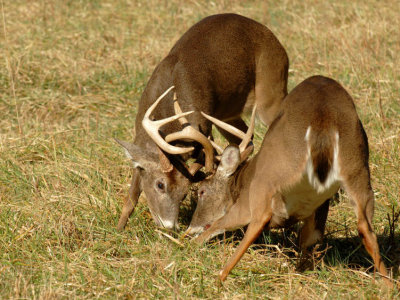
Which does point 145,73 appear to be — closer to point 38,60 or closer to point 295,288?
point 38,60

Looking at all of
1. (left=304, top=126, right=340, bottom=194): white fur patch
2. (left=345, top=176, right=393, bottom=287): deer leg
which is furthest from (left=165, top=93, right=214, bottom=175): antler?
(left=345, top=176, right=393, bottom=287): deer leg

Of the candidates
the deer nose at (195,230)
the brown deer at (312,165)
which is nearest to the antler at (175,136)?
the deer nose at (195,230)

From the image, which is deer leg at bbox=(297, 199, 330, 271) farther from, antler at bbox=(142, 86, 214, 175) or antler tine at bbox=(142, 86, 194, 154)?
antler tine at bbox=(142, 86, 194, 154)

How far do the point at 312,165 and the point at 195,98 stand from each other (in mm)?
2233

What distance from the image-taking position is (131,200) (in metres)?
5.88

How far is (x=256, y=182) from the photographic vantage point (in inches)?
183

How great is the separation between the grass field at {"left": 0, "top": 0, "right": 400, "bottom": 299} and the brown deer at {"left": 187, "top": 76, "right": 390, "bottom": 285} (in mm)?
385

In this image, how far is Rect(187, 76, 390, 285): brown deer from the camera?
4.23 m

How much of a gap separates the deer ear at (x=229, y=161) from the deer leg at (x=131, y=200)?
2.59 feet

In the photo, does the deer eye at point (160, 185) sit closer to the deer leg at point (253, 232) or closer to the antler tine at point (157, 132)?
the antler tine at point (157, 132)

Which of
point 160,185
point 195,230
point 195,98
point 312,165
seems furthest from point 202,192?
point 312,165

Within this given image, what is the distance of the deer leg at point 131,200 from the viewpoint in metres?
5.67

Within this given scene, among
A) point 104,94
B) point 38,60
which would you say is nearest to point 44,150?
point 104,94

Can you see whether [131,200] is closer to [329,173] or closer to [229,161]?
[229,161]
